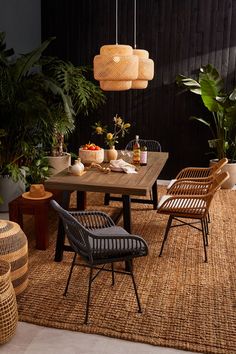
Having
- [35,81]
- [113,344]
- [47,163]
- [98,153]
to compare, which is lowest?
[113,344]

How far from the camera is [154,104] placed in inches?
240

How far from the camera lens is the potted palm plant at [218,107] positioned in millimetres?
5312

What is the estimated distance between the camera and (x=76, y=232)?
2.58 metres

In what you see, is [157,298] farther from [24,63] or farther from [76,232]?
[24,63]

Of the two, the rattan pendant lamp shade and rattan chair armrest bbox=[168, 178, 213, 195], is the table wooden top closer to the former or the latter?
rattan chair armrest bbox=[168, 178, 213, 195]

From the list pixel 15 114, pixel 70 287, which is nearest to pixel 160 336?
pixel 70 287

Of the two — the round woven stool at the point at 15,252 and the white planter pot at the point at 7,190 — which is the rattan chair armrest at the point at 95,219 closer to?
the round woven stool at the point at 15,252

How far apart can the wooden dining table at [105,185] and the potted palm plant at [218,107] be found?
2.06 metres

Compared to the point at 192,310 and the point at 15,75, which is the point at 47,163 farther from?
the point at 192,310

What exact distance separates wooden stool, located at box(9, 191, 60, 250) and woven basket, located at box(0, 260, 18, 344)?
115 cm

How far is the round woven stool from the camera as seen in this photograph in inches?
107

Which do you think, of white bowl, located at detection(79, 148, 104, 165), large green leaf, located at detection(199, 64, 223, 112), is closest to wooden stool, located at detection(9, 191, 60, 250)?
white bowl, located at detection(79, 148, 104, 165)

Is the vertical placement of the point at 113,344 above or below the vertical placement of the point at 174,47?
below

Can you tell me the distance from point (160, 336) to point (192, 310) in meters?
0.37
